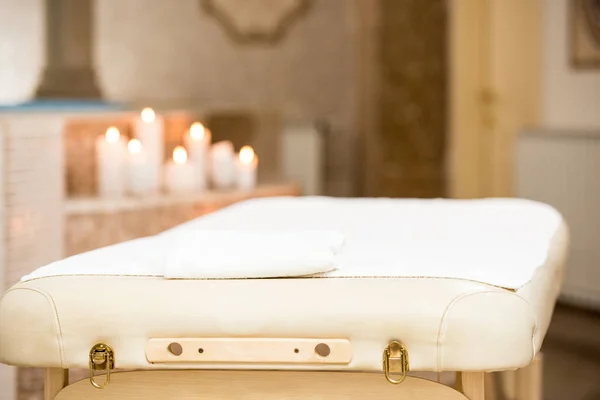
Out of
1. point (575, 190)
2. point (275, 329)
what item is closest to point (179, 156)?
point (575, 190)

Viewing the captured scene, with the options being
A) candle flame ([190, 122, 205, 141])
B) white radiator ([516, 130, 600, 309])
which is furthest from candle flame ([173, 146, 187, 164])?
white radiator ([516, 130, 600, 309])

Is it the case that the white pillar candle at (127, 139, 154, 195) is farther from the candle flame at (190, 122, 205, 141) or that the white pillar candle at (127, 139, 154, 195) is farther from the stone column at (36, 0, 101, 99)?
the stone column at (36, 0, 101, 99)

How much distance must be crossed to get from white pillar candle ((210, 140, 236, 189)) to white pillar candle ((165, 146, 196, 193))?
0.48ft

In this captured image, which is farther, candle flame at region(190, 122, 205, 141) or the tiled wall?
candle flame at region(190, 122, 205, 141)

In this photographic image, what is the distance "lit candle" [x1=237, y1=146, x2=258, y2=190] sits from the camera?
314 cm

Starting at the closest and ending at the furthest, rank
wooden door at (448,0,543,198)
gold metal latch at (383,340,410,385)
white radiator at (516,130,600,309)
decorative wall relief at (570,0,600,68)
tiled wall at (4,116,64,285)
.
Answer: gold metal latch at (383,340,410,385) → tiled wall at (4,116,64,285) → white radiator at (516,130,600,309) → decorative wall relief at (570,0,600,68) → wooden door at (448,0,543,198)

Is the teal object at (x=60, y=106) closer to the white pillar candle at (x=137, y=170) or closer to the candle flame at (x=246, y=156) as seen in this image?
the white pillar candle at (x=137, y=170)

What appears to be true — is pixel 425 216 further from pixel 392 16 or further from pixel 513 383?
pixel 392 16

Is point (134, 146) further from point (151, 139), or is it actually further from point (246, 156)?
point (246, 156)

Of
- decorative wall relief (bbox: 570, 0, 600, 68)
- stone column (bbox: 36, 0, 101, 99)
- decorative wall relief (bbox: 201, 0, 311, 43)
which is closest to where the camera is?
stone column (bbox: 36, 0, 101, 99)

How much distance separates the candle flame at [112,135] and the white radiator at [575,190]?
5.79 feet

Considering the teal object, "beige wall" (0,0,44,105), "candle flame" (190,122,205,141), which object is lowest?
"candle flame" (190,122,205,141)

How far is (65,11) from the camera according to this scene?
370 centimetres

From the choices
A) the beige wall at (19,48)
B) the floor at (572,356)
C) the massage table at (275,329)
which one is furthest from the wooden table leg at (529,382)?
the beige wall at (19,48)
